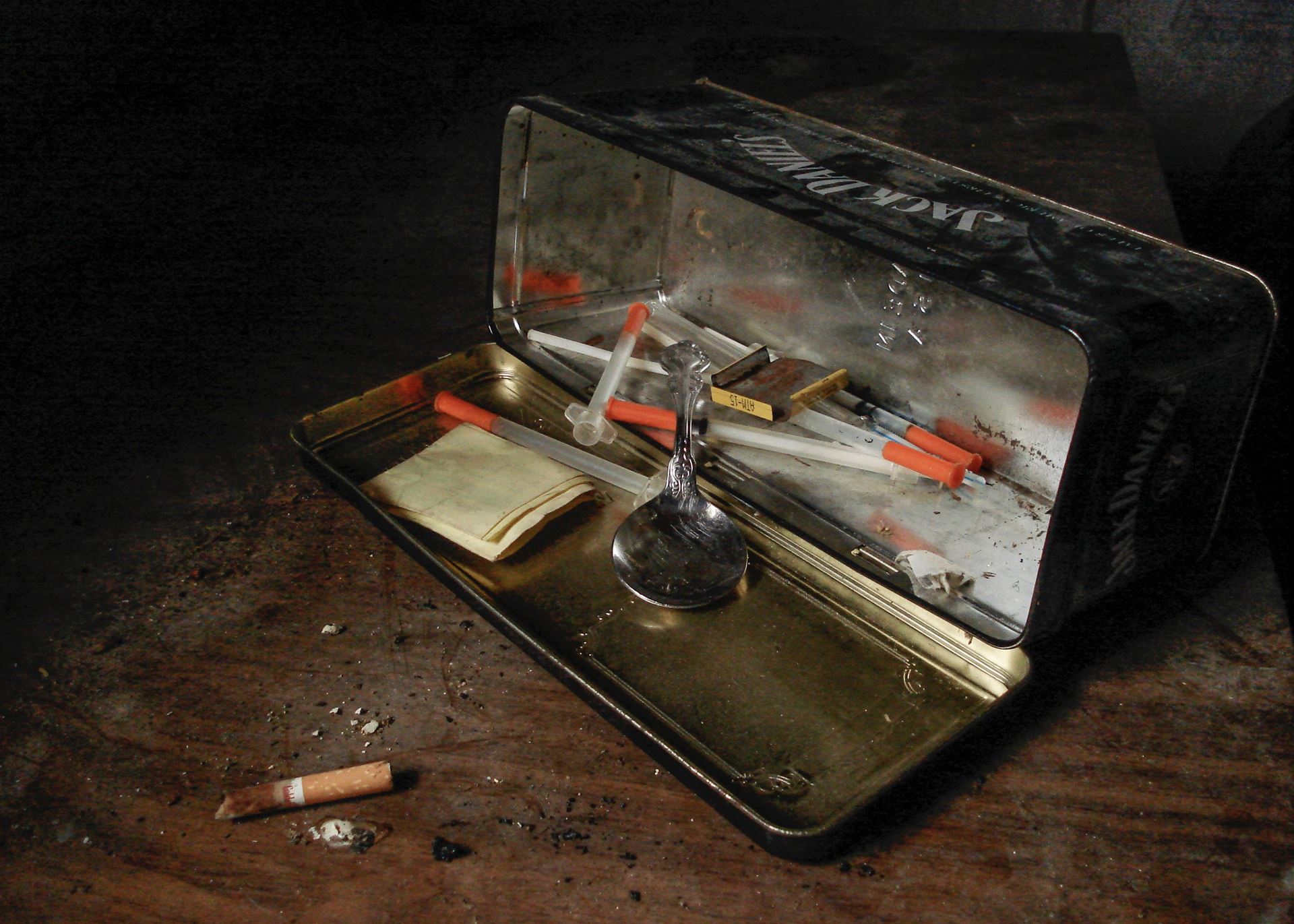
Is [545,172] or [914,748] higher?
[545,172]

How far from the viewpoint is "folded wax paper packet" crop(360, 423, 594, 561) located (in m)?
0.78

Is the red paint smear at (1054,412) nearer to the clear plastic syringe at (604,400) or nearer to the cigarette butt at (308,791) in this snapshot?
the clear plastic syringe at (604,400)

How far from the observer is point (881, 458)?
2.77 feet

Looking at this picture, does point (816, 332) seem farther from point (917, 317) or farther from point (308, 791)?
point (308, 791)

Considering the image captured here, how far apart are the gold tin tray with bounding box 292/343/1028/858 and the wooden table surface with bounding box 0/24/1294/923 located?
0.09ft

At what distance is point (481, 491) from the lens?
2.68 feet

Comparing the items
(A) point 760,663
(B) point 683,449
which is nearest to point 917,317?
(B) point 683,449

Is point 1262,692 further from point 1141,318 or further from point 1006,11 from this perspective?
point 1006,11

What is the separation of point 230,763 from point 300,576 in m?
0.19

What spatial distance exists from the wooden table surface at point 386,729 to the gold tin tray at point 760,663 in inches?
1.0

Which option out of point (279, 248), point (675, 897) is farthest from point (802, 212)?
point (279, 248)

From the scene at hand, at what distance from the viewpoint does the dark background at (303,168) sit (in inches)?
41.2

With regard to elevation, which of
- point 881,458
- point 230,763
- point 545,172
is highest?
point 545,172

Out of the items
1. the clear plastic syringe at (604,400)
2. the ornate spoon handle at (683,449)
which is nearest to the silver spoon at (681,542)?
the ornate spoon handle at (683,449)
